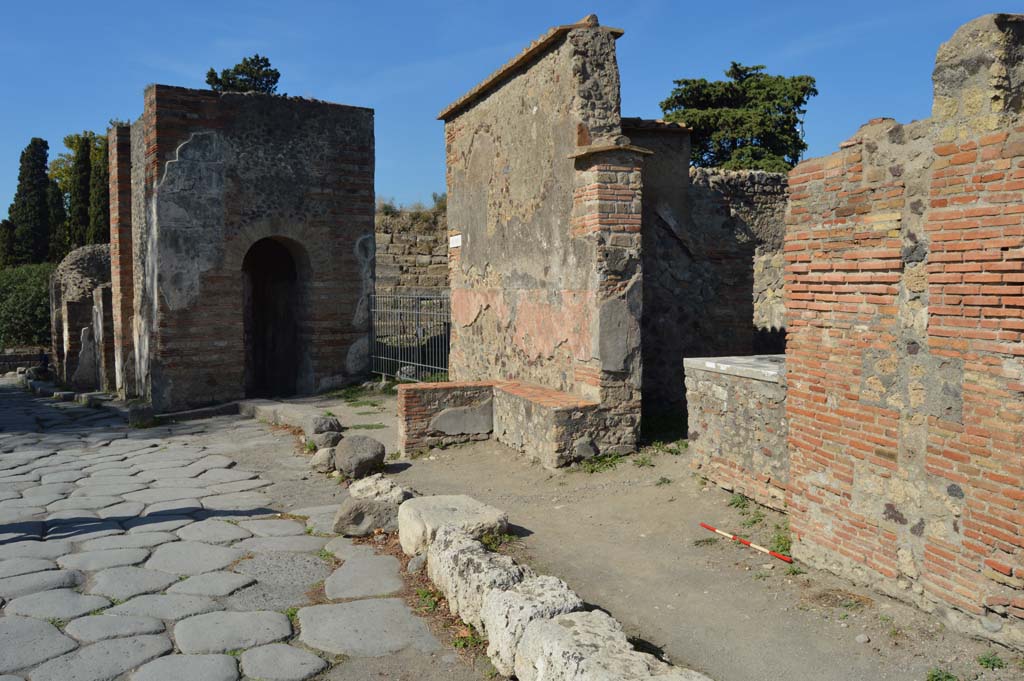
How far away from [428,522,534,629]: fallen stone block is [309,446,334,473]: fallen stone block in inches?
119

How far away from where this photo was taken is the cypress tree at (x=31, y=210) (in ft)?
93.6

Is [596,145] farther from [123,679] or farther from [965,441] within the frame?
[123,679]

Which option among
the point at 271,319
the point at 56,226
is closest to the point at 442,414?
the point at 271,319

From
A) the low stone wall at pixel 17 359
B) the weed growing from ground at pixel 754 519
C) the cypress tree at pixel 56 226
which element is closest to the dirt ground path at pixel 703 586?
the weed growing from ground at pixel 754 519

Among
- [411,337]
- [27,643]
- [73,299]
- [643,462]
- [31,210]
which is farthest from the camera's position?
[31,210]

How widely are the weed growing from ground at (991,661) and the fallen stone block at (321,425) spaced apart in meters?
6.20

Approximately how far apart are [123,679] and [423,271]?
14.5 metres

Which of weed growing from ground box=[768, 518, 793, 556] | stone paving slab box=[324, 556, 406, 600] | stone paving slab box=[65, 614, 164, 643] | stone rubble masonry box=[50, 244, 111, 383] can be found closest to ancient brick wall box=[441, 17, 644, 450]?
weed growing from ground box=[768, 518, 793, 556]

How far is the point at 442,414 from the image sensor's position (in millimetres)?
7613

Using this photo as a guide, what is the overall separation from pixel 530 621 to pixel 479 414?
177 inches

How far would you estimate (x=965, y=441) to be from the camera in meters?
3.36

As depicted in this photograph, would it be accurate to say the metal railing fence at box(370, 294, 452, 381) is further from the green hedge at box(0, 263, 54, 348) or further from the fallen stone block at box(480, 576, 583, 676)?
the green hedge at box(0, 263, 54, 348)

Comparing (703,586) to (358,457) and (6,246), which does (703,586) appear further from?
(6,246)

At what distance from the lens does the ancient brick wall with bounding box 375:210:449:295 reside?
56.5 ft
